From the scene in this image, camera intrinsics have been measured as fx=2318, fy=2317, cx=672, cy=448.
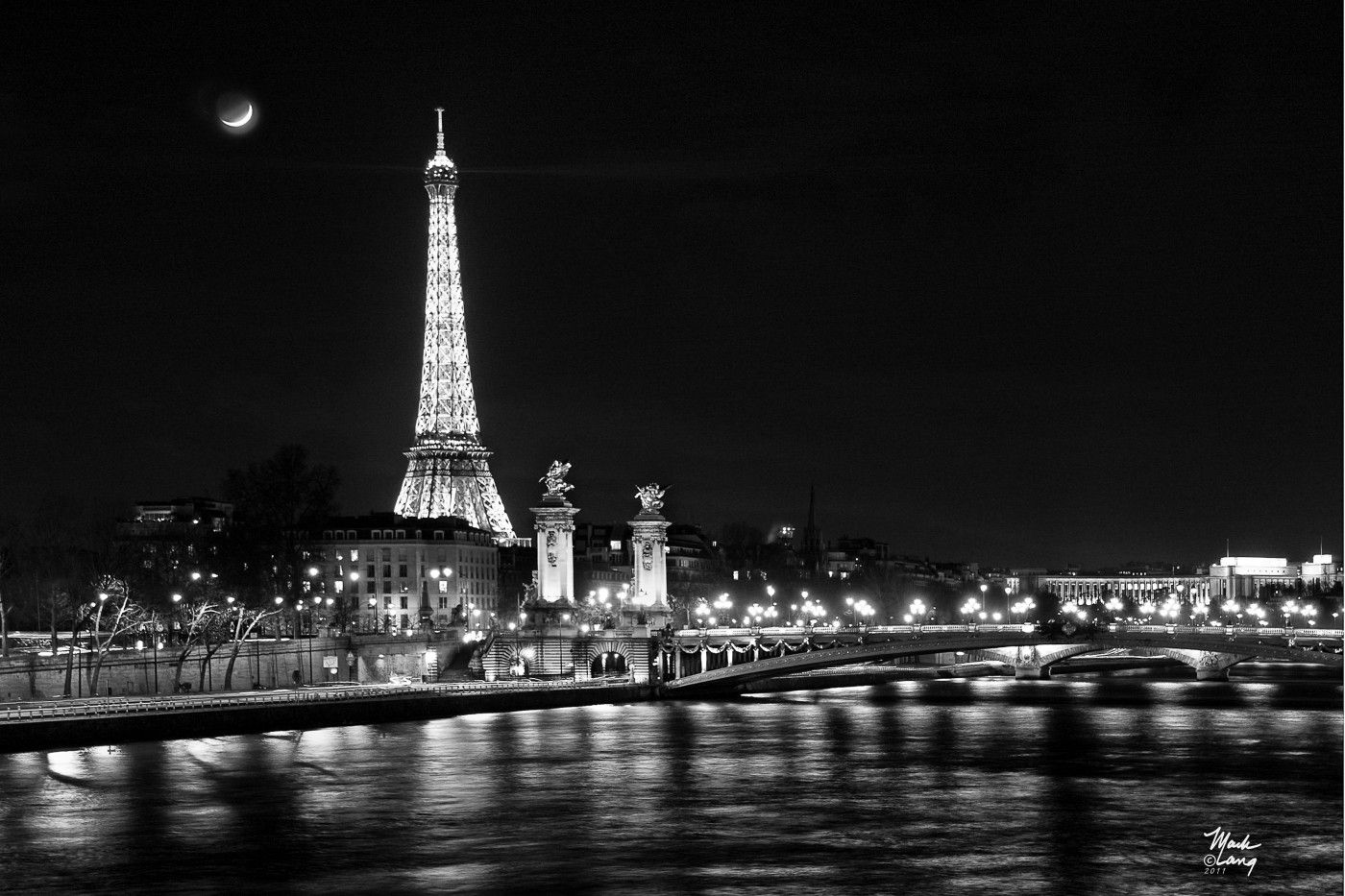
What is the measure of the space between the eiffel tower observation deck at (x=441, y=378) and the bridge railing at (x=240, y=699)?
46474mm

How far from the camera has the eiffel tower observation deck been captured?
123375mm

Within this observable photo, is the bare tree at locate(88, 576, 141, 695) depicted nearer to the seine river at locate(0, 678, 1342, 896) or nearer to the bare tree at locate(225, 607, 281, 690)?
the bare tree at locate(225, 607, 281, 690)

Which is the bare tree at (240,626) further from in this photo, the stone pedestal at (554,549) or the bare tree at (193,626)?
the stone pedestal at (554,549)

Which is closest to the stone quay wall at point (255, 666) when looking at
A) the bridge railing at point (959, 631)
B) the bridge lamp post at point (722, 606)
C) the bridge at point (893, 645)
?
the bridge at point (893, 645)

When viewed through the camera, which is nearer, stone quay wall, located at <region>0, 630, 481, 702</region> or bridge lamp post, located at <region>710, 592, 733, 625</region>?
stone quay wall, located at <region>0, 630, 481, 702</region>

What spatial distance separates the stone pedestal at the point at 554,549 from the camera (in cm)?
9188

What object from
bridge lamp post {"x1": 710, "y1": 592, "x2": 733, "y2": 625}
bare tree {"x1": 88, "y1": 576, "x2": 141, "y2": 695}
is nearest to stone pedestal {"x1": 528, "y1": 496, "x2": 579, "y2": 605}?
bridge lamp post {"x1": 710, "y1": 592, "x2": 733, "y2": 625}

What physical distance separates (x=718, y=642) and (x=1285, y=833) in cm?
4876

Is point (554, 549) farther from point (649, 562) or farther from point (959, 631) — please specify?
point (959, 631)

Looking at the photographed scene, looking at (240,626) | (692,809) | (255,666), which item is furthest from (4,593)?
(692,809)

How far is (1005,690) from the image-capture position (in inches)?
3435

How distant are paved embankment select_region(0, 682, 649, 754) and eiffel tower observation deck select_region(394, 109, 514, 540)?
48.6 m

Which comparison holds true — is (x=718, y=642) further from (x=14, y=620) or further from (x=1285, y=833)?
(x=1285, y=833)

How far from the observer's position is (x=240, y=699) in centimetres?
6241
